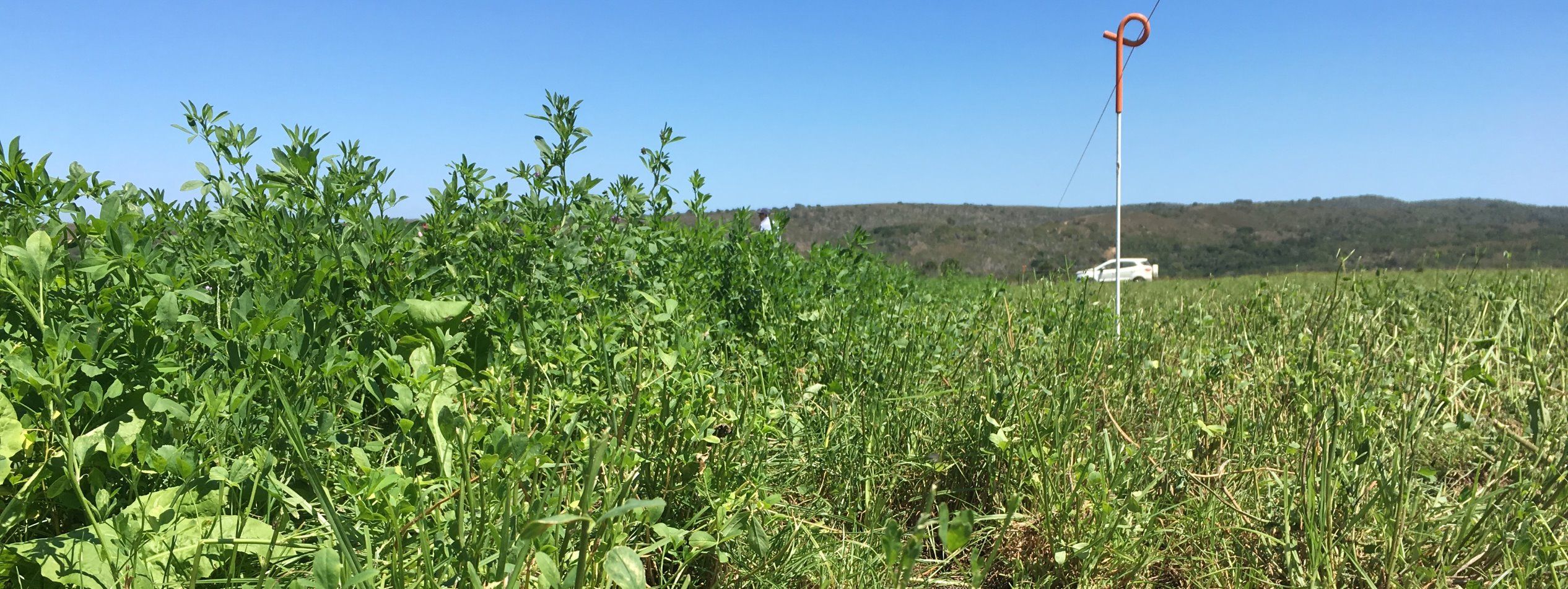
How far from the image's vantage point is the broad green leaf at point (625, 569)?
1005 millimetres

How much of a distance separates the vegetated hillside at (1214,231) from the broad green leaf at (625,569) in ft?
45.9

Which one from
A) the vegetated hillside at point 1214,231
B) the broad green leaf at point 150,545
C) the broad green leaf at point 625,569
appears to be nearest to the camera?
the broad green leaf at point 625,569

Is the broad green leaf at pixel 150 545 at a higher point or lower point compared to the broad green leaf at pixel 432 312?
lower

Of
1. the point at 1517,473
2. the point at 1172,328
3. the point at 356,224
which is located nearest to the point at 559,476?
the point at 356,224

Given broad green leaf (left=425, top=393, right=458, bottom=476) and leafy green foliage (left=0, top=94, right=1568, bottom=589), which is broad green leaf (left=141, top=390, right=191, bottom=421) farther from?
broad green leaf (left=425, top=393, right=458, bottom=476)

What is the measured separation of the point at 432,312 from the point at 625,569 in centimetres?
96

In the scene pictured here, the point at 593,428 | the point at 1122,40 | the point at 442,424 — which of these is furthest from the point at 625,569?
the point at 1122,40

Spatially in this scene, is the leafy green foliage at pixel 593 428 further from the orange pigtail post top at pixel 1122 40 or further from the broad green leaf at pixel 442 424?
the orange pigtail post top at pixel 1122 40

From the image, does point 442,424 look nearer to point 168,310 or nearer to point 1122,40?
point 168,310

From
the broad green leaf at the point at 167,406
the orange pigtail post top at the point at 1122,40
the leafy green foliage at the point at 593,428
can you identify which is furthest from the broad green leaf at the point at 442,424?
the orange pigtail post top at the point at 1122,40

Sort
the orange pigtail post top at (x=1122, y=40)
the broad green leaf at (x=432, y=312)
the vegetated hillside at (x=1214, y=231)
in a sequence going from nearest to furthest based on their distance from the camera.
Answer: the broad green leaf at (x=432, y=312) < the orange pigtail post top at (x=1122, y=40) < the vegetated hillside at (x=1214, y=231)

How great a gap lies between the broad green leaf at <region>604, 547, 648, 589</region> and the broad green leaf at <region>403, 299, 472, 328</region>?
35.9 inches

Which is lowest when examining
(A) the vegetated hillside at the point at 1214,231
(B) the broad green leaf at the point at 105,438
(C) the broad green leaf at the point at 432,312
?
(B) the broad green leaf at the point at 105,438

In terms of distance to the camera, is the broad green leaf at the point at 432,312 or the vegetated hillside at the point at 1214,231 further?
the vegetated hillside at the point at 1214,231
